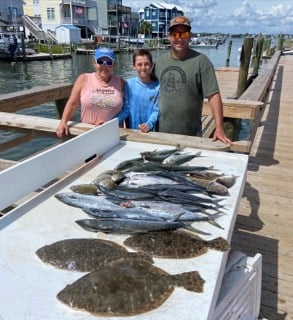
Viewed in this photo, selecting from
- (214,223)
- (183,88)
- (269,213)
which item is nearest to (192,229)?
(214,223)

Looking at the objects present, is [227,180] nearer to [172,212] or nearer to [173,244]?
[172,212]

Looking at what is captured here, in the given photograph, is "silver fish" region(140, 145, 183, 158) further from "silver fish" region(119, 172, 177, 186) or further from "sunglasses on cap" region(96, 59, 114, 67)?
"sunglasses on cap" region(96, 59, 114, 67)

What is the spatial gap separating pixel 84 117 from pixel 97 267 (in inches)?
102

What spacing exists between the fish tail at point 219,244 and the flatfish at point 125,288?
22 cm

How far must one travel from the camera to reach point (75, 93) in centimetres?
387

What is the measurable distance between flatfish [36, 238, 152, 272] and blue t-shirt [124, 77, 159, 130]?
7.39 ft

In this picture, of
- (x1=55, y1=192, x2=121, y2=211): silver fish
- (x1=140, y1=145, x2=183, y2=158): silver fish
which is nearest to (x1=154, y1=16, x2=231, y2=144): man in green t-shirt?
(x1=140, y1=145, x2=183, y2=158): silver fish

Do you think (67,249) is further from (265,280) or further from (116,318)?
(265,280)

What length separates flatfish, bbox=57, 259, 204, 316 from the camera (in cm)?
134

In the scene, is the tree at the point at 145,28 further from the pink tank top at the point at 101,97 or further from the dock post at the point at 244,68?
the pink tank top at the point at 101,97

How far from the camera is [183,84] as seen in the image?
→ 3.73m

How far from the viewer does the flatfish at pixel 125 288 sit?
4.41 feet

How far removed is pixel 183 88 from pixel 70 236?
2.41 m

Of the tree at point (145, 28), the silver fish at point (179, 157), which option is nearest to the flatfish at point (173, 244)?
the silver fish at point (179, 157)
